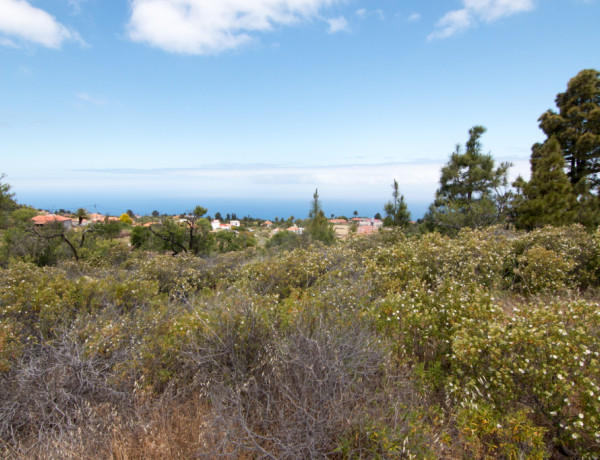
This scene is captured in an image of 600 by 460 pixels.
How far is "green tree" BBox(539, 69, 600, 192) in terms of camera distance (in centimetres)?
1364

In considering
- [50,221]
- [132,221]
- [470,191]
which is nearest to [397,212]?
[470,191]

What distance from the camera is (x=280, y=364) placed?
296cm

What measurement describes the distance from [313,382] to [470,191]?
14983 mm

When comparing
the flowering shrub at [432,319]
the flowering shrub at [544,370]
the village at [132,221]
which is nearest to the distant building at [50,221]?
the village at [132,221]

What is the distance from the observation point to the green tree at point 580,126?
13.6 m

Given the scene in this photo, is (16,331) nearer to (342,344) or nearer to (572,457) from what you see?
(342,344)

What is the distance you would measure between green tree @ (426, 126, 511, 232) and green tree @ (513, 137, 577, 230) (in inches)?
35.2

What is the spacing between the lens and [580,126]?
14.1 m

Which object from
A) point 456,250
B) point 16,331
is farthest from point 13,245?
→ point 456,250

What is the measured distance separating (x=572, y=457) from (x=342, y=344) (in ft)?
6.69

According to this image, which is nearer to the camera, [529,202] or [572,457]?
[572,457]

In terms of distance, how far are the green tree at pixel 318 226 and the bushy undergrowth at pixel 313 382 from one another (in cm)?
1598

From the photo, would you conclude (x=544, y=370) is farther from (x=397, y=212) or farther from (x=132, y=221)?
(x=132, y=221)

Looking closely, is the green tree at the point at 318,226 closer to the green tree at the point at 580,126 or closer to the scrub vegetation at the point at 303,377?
the green tree at the point at 580,126
